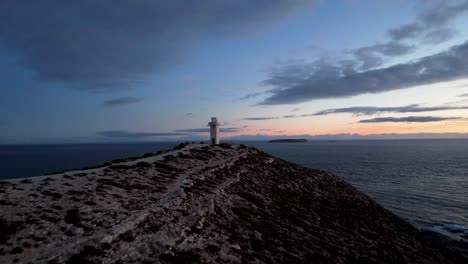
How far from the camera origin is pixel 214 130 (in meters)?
57.6

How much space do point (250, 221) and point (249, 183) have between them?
1229 centimetres

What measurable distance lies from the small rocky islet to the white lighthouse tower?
19200 mm

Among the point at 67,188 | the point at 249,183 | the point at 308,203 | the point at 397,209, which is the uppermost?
the point at 67,188

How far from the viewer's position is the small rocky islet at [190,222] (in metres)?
13.1

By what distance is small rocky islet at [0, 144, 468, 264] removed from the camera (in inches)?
516

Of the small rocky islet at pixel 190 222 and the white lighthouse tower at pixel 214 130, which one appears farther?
the white lighthouse tower at pixel 214 130

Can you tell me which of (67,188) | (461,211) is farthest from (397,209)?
(67,188)

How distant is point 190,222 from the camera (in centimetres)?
1761

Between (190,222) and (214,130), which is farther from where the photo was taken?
(214,130)

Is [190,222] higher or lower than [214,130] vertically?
lower

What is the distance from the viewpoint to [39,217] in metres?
14.8

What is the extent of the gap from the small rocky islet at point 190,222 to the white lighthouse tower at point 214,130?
756 inches

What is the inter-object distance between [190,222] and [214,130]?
4045 centimetres

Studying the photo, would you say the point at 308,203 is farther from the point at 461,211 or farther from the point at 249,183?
the point at 461,211
